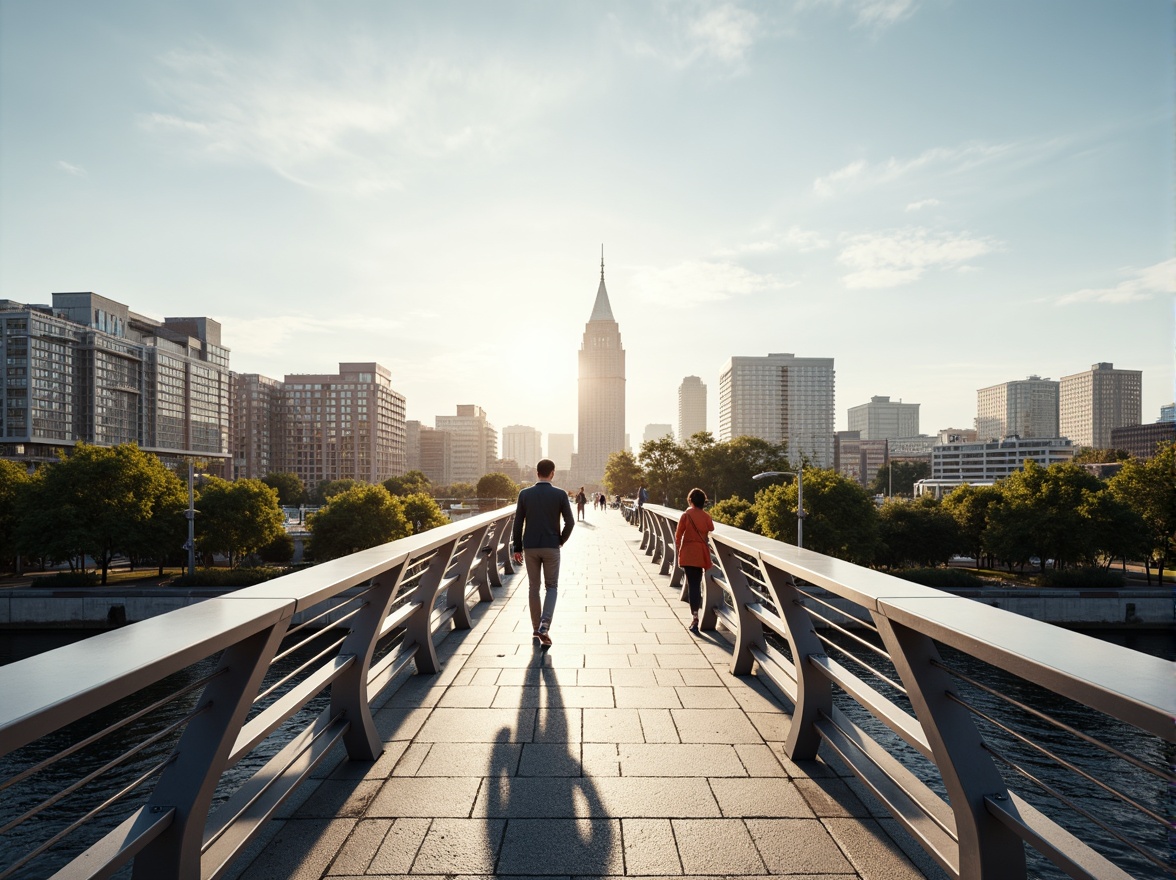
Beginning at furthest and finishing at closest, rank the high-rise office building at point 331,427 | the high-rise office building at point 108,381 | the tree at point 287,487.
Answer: the high-rise office building at point 331,427, the tree at point 287,487, the high-rise office building at point 108,381

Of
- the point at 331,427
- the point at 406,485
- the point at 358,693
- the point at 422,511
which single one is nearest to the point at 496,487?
the point at 406,485

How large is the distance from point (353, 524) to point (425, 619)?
135 feet

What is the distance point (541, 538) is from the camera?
688 centimetres

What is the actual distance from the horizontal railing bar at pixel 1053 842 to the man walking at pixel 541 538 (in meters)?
4.84

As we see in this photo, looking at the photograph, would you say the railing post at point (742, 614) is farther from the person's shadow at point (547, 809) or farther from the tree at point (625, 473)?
the tree at point (625, 473)

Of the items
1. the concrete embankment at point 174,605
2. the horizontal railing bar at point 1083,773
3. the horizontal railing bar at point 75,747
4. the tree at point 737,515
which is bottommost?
the concrete embankment at point 174,605

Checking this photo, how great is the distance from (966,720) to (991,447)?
17338 cm

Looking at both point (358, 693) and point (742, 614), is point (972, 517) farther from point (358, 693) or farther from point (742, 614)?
point (358, 693)

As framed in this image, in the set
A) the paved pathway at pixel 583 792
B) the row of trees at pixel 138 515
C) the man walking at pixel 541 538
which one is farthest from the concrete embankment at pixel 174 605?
the paved pathway at pixel 583 792

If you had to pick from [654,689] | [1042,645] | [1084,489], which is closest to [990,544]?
[1084,489]

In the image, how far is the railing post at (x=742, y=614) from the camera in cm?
568

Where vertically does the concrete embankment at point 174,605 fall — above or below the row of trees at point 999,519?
below

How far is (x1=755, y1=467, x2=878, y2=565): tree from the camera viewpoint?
41.7 meters

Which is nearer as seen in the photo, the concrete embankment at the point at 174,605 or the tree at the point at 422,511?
the concrete embankment at the point at 174,605
